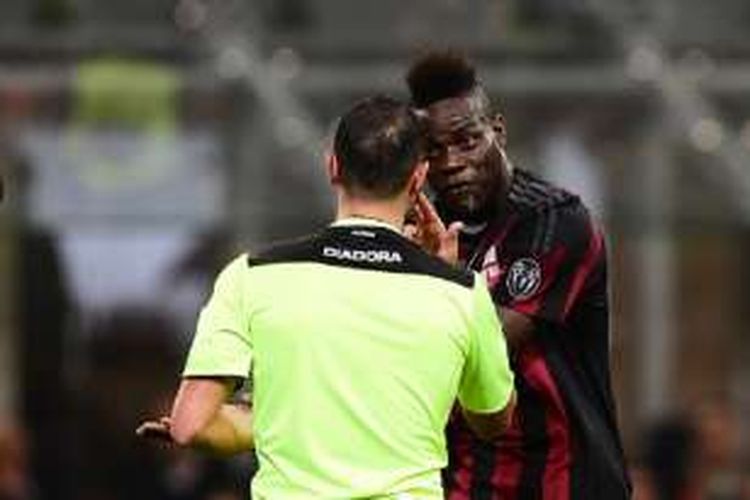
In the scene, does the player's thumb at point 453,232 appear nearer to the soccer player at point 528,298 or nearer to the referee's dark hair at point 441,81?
the soccer player at point 528,298

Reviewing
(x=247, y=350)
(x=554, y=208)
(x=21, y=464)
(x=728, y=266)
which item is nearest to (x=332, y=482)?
(x=247, y=350)

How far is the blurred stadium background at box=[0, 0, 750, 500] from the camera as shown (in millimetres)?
15227

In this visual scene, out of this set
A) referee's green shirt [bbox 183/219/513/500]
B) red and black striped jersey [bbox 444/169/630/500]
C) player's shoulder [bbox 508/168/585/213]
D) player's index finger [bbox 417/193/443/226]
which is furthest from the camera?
player's shoulder [bbox 508/168/585/213]

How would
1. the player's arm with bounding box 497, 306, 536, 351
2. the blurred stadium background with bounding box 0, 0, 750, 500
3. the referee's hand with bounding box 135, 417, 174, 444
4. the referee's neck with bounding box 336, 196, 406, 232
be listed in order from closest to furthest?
the referee's neck with bounding box 336, 196, 406, 232, the referee's hand with bounding box 135, 417, 174, 444, the player's arm with bounding box 497, 306, 536, 351, the blurred stadium background with bounding box 0, 0, 750, 500

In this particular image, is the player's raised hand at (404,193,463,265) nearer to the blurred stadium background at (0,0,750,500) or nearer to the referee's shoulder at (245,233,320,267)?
the referee's shoulder at (245,233,320,267)

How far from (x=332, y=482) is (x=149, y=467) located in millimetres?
8071

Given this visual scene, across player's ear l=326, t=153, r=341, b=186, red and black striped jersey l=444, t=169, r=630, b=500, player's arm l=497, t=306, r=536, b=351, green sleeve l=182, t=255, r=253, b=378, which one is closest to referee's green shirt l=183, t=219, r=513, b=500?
green sleeve l=182, t=255, r=253, b=378

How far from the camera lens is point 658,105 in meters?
15.4

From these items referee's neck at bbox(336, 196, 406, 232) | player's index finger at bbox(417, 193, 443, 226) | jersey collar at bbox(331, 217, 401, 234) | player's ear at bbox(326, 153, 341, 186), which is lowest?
player's index finger at bbox(417, 193, 443, 226)

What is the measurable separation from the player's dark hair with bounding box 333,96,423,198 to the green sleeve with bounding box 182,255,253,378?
0.35 m

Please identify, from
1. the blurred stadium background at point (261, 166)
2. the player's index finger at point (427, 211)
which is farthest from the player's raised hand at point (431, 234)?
the blurred stadium background at point (261, 166)

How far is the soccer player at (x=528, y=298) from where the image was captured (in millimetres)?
8453

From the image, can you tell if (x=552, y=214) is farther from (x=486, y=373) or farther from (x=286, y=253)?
(x=286, y=253)

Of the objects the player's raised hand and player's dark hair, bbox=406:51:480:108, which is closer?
the player's raised hand
